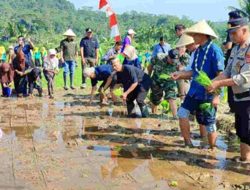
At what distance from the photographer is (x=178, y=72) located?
6.56 meters

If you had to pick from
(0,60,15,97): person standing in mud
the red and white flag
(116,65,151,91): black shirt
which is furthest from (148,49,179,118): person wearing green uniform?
(0,60,15,97): person standing in mud

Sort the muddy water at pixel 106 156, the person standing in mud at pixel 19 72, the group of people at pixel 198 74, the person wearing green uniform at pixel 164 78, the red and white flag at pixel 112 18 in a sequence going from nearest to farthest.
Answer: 1. the muddy water at pixel 106 156
2. the group of people at pixel 198 74
3. the person wearing green uniform at pixel 164 78
4. the red and white flag at pixel 112 18
5. the person standing in mud at pixel 19 72

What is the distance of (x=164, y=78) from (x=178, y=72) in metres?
1.81

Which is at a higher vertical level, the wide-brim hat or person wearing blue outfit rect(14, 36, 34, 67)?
the wide-brim hat

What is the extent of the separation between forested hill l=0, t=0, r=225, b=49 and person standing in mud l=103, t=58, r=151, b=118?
27865 mm

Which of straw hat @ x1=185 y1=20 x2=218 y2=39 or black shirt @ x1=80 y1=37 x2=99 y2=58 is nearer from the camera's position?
straw hat @ x1=185 y1=20 x2=218 y2=39

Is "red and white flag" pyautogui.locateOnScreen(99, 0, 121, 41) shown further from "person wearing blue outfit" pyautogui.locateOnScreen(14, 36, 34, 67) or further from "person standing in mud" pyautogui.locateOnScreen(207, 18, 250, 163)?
"person standing in mud" pyautogui.locateOnScreen(207, 18, 250, 163)

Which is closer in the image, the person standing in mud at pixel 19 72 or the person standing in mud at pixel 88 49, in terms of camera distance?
the person standing in mud at pixel 19 72

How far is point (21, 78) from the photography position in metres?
13.0

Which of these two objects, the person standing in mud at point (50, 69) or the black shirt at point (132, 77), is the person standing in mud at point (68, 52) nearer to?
the person standing in mud at point (50, 69)

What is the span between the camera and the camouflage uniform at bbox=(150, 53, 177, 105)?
8594 mm

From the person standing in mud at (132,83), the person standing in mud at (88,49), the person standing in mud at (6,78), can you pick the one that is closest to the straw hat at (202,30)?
the person standing in mud at (132,83)

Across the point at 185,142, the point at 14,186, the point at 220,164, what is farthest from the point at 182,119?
the point at 14,186

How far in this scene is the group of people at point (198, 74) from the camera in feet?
17.8
